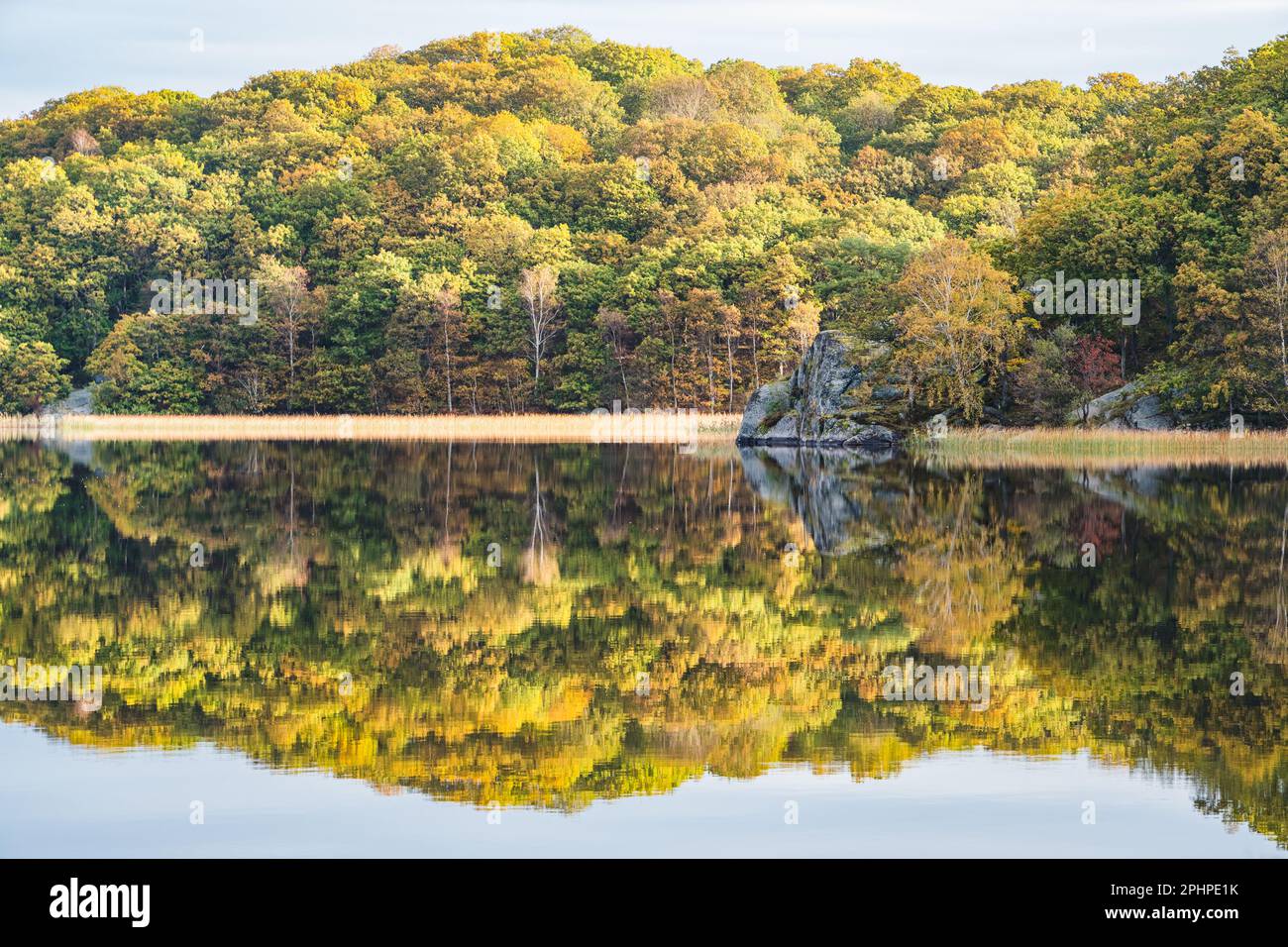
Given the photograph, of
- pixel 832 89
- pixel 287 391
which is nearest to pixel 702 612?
pixel 287 391

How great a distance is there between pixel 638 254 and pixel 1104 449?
133 ft

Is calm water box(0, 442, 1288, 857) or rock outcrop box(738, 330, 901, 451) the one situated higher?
rock outcrop box(738, 330, 901, 451)

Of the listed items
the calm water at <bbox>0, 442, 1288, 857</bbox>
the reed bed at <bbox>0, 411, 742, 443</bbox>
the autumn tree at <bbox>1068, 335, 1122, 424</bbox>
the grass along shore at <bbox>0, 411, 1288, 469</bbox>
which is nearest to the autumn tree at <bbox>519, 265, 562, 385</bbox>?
the reed bed at <bbox>0, 411, 742, 443</bbox>

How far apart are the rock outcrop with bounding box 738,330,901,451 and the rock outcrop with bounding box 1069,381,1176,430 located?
555 cm

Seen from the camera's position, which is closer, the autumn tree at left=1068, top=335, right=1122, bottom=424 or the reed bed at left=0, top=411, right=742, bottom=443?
the autumn tree at left=1068, top=335, right=1122, bottom=424

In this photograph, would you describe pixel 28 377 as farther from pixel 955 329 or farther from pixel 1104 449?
pixel 1104 449

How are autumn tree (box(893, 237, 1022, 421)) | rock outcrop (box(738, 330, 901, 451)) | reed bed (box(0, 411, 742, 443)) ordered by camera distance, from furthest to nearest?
reed bed (box(0, 411, 742, 443)), rock outcrop (box(738, 330, 901, 451)), autumn tree (box(893, 237, 1022, 421))

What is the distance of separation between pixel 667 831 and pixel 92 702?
4.06m

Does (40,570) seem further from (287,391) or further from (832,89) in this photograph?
(832,89)

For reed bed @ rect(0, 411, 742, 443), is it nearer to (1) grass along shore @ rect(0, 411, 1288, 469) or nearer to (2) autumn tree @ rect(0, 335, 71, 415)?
(1) grass along shore @ rect(0, 411, 1288, 469)

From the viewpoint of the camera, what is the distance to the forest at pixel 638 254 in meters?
42.8

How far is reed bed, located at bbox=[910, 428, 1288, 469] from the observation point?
3244cm

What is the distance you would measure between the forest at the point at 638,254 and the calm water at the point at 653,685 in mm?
23904

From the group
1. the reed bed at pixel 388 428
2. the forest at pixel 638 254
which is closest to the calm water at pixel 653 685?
the forest at pixel 638 254
